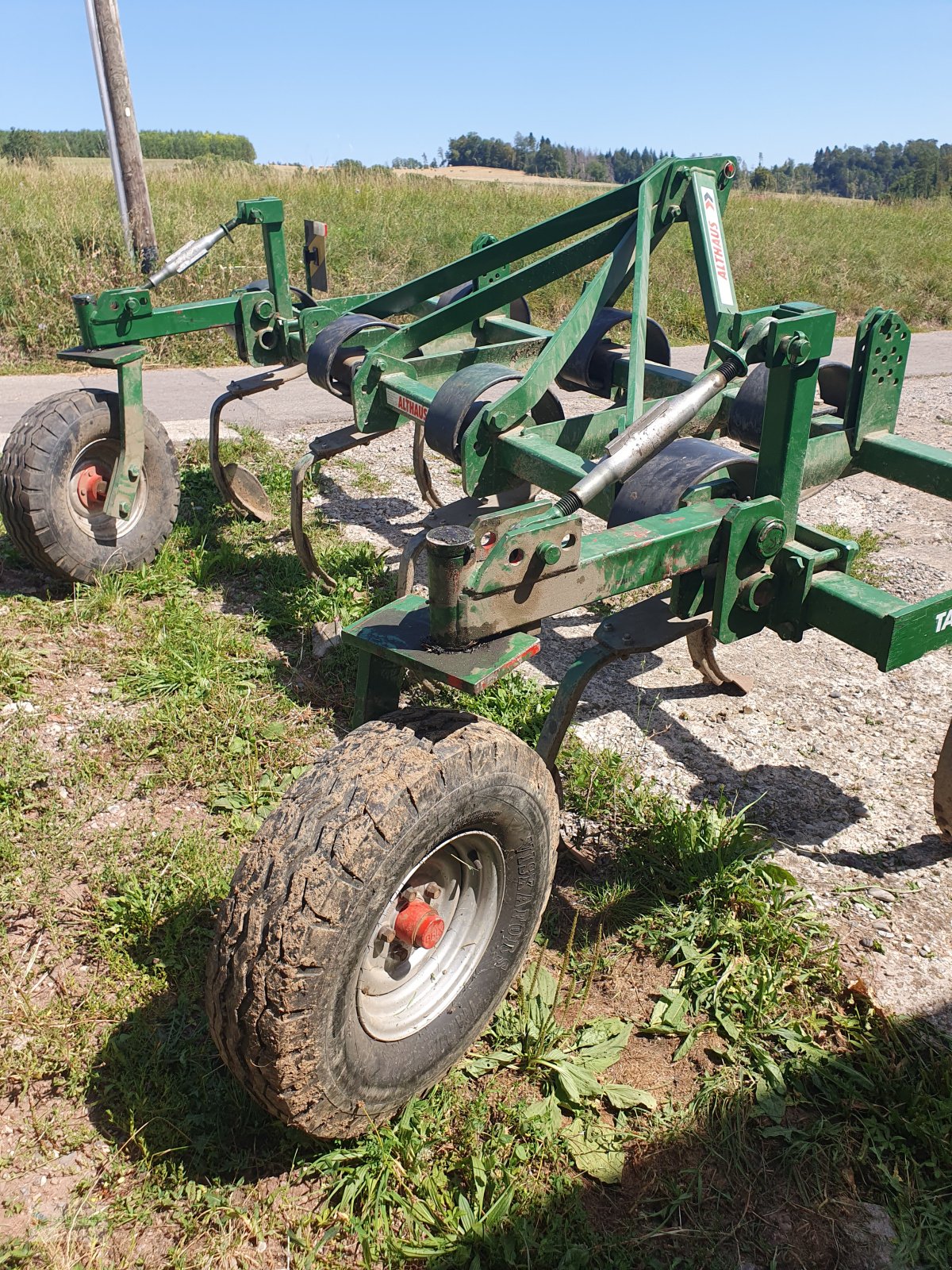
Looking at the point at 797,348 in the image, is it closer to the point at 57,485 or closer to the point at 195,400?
the point at 57,485

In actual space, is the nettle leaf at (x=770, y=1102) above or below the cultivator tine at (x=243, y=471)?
below

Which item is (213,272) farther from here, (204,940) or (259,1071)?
(259,1071)

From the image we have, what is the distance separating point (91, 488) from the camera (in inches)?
187

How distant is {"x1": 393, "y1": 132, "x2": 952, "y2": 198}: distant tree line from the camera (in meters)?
28.2

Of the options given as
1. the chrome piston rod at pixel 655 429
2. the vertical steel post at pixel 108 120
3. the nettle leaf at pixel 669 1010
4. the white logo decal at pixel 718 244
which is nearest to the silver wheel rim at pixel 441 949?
the nettle leaf at pixel 669 1010

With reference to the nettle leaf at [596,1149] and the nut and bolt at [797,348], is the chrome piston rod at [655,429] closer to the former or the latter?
the nut and bolt at [797,348]

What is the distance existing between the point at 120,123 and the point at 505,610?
387 inches

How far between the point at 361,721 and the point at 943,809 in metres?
2.01

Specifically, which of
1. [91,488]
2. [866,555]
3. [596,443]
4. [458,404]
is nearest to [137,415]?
[91,488]

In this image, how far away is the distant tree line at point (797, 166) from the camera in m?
28.2

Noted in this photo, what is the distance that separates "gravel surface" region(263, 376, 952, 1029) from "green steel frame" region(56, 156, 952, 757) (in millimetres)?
827

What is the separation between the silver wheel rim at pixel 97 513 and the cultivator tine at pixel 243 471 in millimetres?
710

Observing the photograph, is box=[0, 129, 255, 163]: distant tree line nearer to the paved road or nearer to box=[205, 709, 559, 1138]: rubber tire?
the paved road

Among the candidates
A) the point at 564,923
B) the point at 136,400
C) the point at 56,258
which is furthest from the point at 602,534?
the point at 56,258
